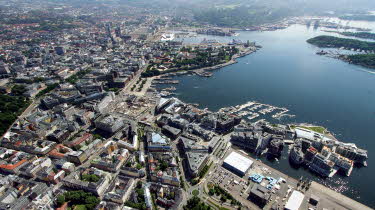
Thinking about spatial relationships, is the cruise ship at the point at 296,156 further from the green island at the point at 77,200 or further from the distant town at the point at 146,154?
the green island at the point at 77,200

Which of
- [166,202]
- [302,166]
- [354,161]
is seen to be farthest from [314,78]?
[166,202]

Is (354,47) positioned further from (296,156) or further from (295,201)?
(295,201)

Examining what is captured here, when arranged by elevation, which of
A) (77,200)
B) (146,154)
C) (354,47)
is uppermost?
(354,47)

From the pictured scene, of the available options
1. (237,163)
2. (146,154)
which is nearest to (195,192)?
(237,163)

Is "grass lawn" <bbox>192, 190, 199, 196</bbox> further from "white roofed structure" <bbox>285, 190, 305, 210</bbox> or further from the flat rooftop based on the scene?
"white roofed structure" <bbox>285, 190, 305, 210</bbox>

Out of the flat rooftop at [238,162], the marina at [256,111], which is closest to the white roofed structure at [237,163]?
the flat rooftop at [238,162]

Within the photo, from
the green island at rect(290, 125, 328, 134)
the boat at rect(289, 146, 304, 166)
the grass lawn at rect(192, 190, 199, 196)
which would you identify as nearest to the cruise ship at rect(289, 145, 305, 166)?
the boat at rect(289, 146, 304, 166)
